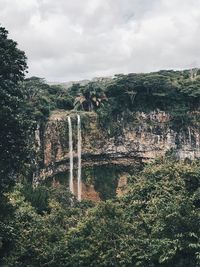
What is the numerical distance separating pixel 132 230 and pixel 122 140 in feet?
72.1

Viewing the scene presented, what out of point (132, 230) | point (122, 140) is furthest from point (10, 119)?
point (122, 140)

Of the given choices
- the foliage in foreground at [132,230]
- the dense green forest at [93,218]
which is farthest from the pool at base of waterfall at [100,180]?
the foliage in foreground at [132,230]

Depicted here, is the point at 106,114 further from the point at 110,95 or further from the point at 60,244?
the point at 60,244

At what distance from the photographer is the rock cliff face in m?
44.0

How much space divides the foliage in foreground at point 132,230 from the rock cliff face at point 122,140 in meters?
17.3

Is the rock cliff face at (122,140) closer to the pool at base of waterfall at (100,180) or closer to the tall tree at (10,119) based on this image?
the pool at base of waterfall at (100,180)

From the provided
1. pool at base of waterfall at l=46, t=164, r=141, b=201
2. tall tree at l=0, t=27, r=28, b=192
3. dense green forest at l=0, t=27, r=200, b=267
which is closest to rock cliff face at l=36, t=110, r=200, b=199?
pool at base of waterfall at l=46, t=164, r=141, b=201

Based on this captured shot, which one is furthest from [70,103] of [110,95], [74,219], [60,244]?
[60,244]

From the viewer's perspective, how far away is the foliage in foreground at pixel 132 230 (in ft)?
66.4

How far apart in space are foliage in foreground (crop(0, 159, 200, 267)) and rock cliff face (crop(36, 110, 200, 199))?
56.7 ft

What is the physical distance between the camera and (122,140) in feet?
147

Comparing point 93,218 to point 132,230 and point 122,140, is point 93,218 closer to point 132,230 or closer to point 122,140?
point 132,230

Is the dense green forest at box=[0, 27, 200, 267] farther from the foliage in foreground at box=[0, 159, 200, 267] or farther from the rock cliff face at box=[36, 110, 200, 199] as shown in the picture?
the rock cliff face at box=[36, 110, 200, 199]

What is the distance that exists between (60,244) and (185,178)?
20.5 feet
